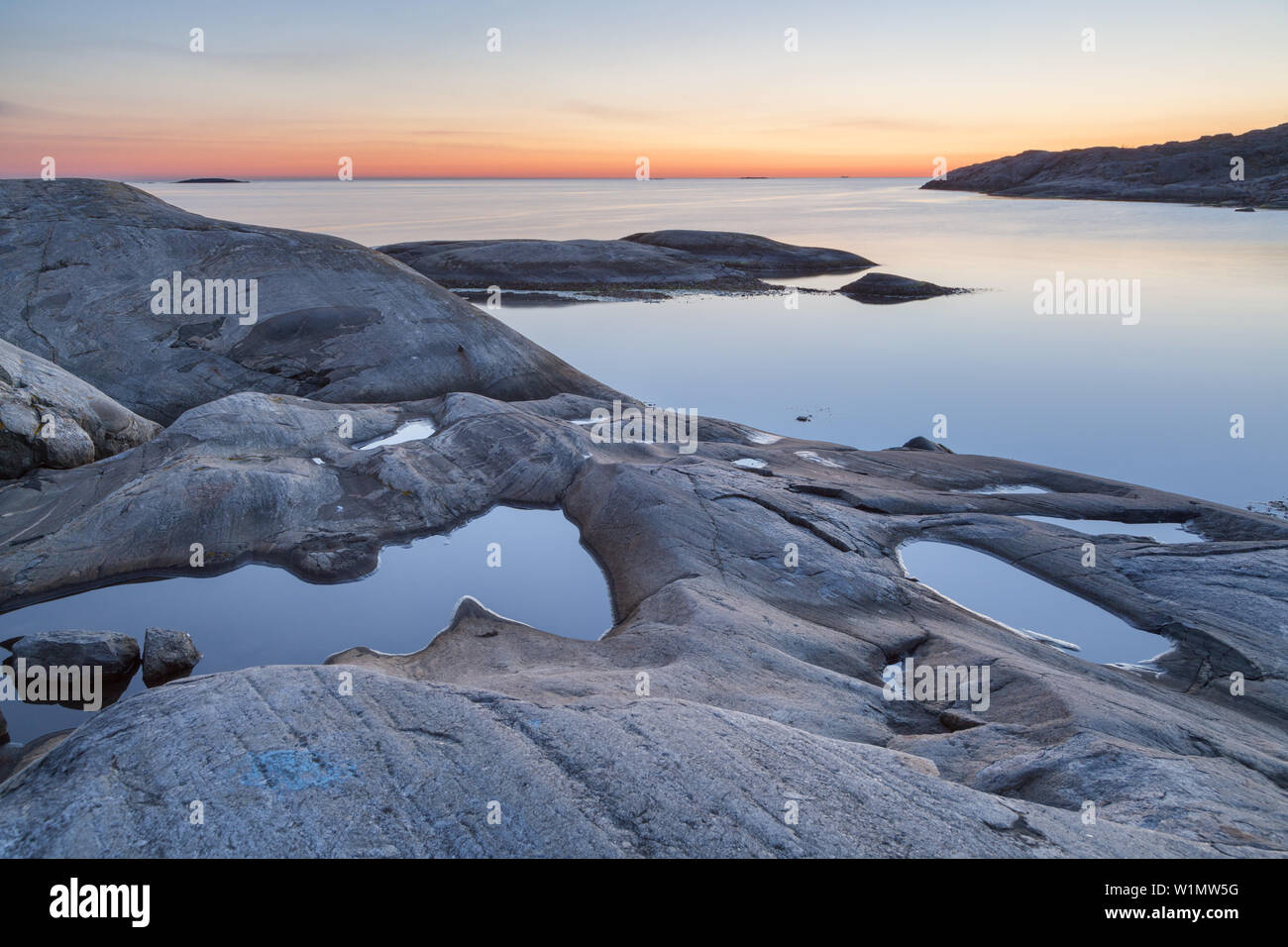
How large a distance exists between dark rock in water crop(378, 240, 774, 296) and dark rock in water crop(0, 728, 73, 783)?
40.7 metres

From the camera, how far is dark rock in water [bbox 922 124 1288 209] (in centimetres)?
10569

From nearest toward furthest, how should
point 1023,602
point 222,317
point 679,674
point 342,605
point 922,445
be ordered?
point 679,674 < point 342,605 < point 1023,602 < point 922,445 < point 222,317

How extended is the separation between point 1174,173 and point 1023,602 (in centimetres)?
13546

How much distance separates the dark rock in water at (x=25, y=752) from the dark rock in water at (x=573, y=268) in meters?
40.7

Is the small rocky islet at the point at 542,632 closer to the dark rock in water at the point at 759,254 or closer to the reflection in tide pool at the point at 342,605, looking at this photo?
the reflection in tide pool at the point at 342,605

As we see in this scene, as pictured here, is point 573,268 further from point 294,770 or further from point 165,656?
point 294,770

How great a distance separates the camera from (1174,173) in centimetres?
11925

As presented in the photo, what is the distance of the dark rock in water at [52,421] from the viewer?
13.6 m

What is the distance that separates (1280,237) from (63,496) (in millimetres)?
78939

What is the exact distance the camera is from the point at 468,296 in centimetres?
4553

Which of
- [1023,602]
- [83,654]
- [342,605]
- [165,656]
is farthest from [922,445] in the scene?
[83,654]

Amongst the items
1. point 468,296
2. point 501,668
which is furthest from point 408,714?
point 468,296
